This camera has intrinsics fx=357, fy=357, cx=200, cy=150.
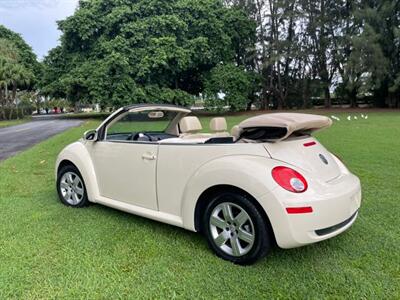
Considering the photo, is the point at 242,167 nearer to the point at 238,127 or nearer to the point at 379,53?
the point at 238,127

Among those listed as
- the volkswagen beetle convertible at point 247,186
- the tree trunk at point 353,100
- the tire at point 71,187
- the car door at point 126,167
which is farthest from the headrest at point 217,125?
the tree trunk at point 353,100

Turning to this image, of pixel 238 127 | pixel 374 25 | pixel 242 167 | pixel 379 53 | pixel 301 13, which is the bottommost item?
pixel 242 167

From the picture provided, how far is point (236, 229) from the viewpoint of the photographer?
3.23 m

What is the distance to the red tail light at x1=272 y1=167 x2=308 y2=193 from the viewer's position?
2.93 meters

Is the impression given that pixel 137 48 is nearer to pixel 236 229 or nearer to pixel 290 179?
pixel 236 229

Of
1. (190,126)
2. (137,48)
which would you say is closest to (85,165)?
(190,126)

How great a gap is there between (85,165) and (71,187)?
0.52 m

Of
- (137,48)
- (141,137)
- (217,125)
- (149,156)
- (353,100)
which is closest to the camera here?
(149,156)

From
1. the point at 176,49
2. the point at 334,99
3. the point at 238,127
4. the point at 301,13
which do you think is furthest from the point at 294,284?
the point at 334,99

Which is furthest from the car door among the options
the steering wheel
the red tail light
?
the red tail light

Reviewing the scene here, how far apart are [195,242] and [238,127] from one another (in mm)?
1292

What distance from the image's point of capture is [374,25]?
2967 cm

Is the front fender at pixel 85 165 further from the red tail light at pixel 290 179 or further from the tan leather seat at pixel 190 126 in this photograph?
the red tail light at pixel 290 179

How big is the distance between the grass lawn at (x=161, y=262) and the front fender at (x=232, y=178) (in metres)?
0.49
